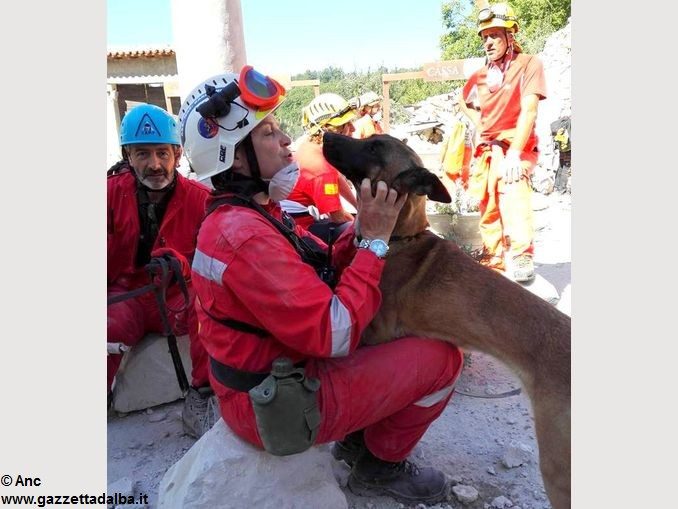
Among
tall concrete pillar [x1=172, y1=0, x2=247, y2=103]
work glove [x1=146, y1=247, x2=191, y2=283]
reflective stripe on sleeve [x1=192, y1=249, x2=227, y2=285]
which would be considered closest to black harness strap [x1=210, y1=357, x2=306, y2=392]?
reflective stripe on sleeve [x1=192, y1=249, x2=227, y2=285]

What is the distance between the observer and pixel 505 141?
5.65 m

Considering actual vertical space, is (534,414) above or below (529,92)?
below

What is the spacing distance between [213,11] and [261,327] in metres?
3.98

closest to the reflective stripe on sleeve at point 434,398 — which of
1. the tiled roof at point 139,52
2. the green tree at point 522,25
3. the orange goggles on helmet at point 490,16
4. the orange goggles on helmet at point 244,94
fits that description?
the orange goggles on helmet at point 244,94

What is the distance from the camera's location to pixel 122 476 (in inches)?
132

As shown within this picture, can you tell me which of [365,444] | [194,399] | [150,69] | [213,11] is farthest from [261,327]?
[150,69]

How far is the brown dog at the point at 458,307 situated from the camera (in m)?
2.32

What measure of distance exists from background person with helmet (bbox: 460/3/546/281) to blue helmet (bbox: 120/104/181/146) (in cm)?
345

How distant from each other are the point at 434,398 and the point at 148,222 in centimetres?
272

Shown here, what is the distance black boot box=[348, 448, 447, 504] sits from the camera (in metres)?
2.95

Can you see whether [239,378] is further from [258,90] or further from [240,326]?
[258,90]

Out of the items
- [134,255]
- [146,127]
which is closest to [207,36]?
[146,127]

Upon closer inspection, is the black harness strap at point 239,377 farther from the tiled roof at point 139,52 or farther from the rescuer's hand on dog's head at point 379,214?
the tiled roof at point 139,52
